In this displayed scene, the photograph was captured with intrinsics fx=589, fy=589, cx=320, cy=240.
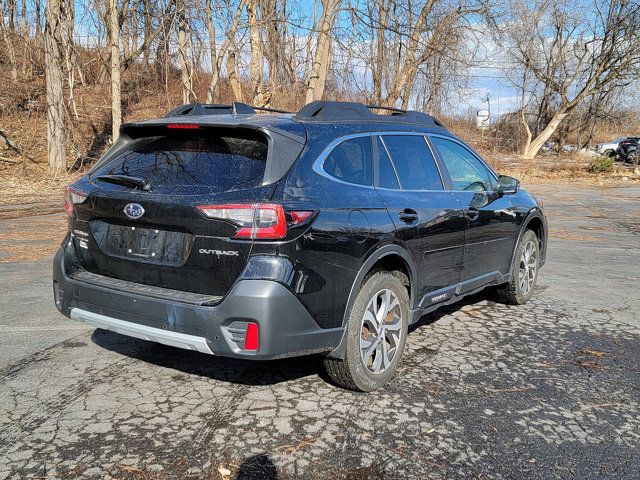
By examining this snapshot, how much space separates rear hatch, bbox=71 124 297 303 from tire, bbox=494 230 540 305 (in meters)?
3.49

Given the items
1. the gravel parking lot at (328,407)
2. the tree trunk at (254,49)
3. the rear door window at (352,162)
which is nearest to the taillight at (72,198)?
the gravel parking lot at (328,407)

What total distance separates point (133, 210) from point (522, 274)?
417 centimetres

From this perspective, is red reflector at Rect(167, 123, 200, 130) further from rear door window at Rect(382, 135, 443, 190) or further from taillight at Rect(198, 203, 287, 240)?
rear door window at Rect(382, 135, 443, 190)

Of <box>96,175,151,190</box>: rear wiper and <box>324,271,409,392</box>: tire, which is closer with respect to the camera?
<box>96,175,151,190</box>: rear wiper

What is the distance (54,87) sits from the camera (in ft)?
59.9

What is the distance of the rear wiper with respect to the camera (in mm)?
3520

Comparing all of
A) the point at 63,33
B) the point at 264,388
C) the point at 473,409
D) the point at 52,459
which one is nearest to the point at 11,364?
the point at 52,459

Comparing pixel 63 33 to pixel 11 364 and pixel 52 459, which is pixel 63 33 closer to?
pixel 11 364

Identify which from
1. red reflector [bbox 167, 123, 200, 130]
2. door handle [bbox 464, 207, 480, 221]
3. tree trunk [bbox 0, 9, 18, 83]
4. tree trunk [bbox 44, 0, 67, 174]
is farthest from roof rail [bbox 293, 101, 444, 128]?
tree trunk [bbox 0, 9, 18, 83]

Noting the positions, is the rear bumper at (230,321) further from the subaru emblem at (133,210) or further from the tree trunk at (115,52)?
the tree trunk at (115,52)

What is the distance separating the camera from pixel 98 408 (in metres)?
3.51

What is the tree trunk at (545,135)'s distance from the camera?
36625mm

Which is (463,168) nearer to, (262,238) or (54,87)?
(262,238)

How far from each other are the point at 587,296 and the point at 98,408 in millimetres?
5257
